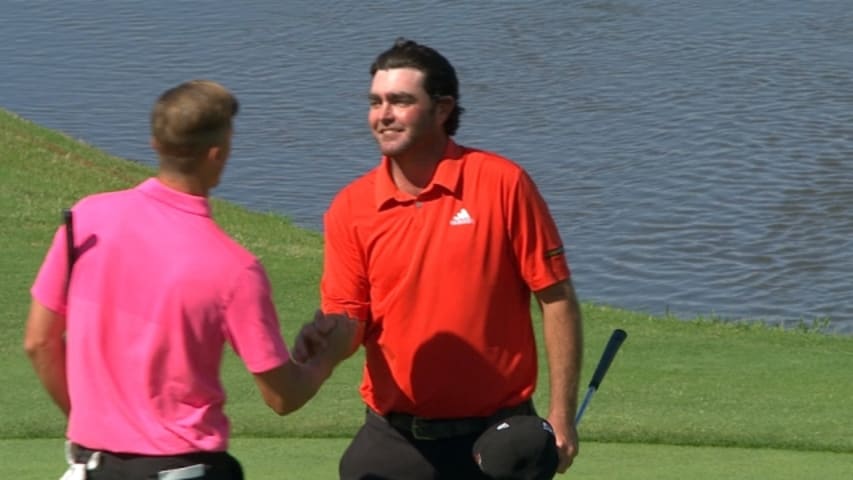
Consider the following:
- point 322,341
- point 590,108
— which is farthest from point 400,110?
point 590,108

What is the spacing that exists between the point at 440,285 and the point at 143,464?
100cm

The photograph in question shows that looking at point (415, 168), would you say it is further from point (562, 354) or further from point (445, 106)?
point (562, 354)

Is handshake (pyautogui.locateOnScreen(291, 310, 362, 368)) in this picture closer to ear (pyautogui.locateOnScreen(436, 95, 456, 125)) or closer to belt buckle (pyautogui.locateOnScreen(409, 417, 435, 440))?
belt buckle (pyautogui.locateOnScreen(409, 417, 435, 440))

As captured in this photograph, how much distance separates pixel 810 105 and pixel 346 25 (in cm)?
683

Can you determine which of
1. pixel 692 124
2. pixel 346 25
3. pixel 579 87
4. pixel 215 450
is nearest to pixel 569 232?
pixel 692 124

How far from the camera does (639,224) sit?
1567cm

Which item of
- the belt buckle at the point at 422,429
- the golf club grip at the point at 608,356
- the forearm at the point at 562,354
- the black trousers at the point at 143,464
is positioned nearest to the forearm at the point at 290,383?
the black trousers at the point at 143,464

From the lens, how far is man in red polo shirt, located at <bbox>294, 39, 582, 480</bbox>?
191 inches

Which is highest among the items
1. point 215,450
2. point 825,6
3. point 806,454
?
point 215,450

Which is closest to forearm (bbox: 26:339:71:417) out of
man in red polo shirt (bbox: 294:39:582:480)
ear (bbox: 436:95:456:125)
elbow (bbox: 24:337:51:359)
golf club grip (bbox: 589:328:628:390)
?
elbow (bbox: 24:337:51:359)

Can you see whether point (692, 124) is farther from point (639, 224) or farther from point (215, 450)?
point (215, 450)

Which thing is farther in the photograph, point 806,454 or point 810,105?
point 810,105

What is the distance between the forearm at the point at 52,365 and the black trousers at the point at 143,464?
14 cm

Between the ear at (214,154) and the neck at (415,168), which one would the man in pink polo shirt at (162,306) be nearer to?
the ear at (214,154)
